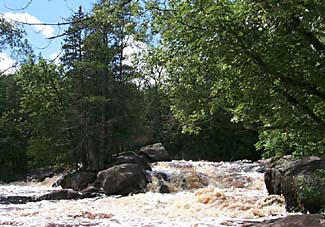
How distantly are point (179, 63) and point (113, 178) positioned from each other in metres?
11.0

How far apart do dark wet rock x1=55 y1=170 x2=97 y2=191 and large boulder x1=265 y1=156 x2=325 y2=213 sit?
862cm

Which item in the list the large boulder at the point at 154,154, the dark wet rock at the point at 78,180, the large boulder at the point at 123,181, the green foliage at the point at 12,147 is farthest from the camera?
the green foliage at the point at 12,147

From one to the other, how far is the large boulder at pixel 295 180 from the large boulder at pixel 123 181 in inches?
192

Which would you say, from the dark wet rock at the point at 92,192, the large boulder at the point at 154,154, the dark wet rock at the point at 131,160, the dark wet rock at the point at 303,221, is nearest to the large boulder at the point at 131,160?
the dark wet rock at the point at 131,160

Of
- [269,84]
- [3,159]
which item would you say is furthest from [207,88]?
[3,159]

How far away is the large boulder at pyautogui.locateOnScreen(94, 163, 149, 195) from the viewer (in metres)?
15.6

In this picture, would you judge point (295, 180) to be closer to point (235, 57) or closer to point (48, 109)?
point (235, 57)

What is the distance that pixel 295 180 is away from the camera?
29.3ft

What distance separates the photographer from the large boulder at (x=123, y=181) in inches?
614

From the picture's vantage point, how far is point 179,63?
536cm

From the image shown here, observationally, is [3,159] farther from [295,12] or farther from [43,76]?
[295,12]

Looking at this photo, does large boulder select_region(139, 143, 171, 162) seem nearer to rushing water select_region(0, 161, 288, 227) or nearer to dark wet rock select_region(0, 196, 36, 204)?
rushing water select_region(0, 161, 288, 227)

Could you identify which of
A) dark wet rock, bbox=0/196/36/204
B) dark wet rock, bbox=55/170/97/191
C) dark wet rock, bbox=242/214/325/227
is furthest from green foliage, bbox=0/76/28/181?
dark wet rock, bbox=242/214/325/227

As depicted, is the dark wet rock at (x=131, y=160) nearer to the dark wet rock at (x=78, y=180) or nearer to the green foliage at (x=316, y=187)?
the dark wet rock at (x=78, y=180)
